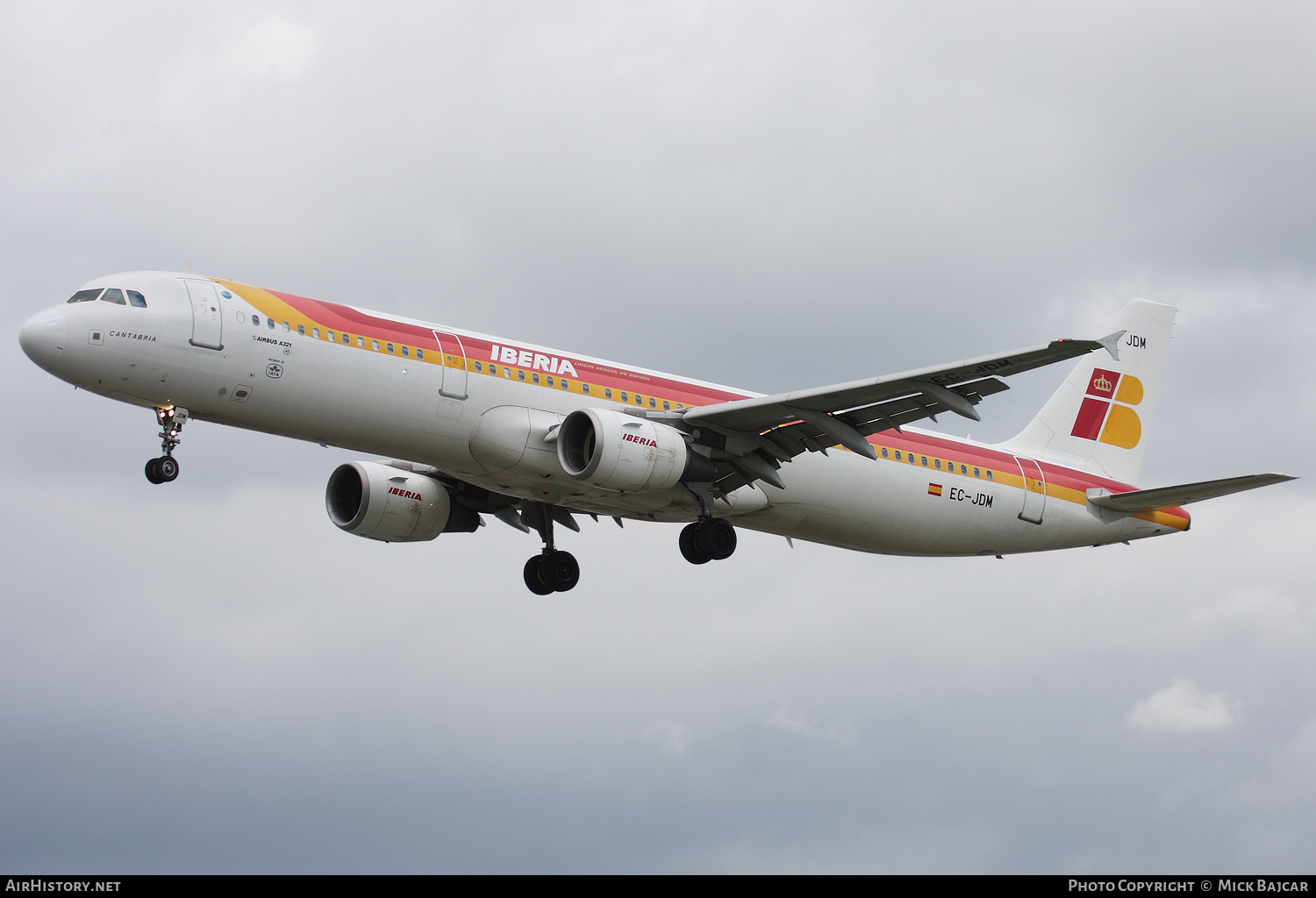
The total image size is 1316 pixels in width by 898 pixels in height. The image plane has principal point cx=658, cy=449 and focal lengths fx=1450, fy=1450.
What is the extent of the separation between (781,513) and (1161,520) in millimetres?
11687

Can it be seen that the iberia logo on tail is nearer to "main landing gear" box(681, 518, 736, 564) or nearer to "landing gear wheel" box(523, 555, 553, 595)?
"main landing gear" box(681, 518, 736, 564)

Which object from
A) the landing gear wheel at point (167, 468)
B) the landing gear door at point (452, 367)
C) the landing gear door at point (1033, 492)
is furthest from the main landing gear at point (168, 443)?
the landing gear door at point (1033, 492)

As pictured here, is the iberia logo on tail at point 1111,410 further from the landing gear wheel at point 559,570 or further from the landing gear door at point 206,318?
the landing gear door at point 206,318

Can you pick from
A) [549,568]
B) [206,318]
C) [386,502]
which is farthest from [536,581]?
[206,318]

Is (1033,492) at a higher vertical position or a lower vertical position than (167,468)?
higher

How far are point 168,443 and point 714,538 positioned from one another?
12045mm

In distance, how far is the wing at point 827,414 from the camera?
96.7 ft

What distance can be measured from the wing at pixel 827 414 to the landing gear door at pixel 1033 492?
750 centimetres

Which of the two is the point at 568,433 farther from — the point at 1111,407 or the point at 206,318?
the point at 1111,407

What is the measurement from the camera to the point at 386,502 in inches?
1389

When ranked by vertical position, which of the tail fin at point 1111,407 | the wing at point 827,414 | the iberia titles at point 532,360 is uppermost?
the tail fin at point 1111,407

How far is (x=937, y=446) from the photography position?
3697 cm

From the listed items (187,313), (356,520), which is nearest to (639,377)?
(356,520)
